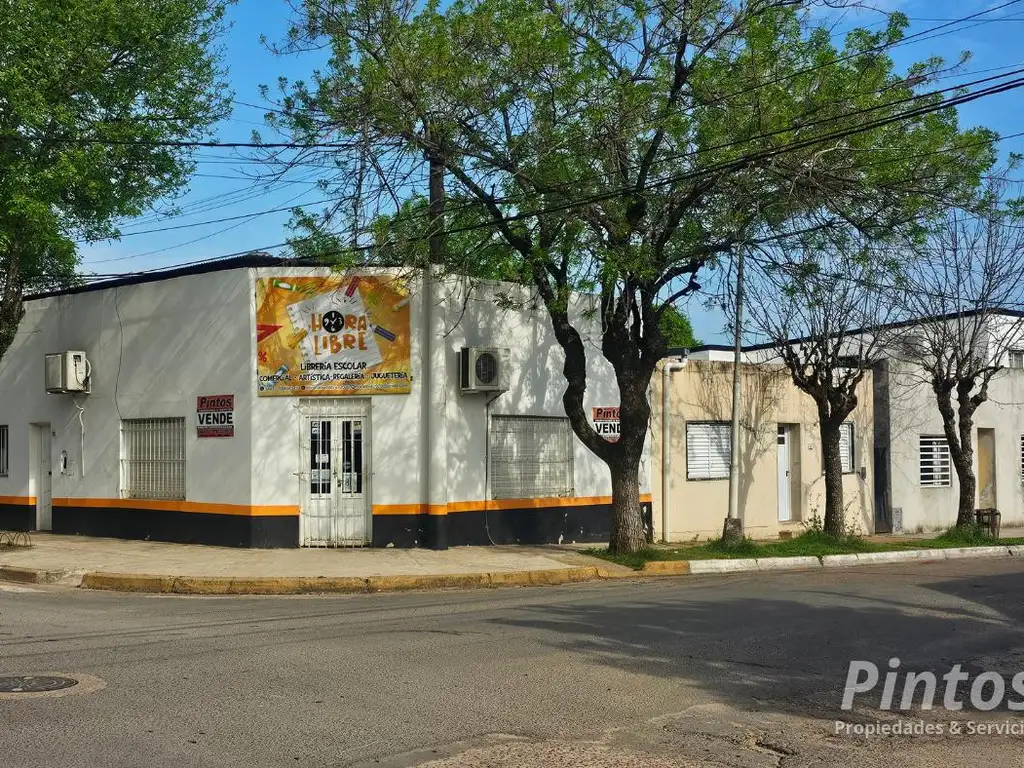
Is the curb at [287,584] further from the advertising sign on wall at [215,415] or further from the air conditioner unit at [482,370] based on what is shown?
the air conditioner unit at [482,370]

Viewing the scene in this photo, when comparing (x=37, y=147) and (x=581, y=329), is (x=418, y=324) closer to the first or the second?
(x=581, y=329)

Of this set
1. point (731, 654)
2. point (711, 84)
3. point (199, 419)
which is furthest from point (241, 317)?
point (731, 654)

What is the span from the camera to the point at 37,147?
54.4 feet

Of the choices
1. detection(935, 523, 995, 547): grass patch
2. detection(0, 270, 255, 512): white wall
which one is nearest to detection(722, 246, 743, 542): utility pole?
detection(935, 523, 995, 547): grass patch

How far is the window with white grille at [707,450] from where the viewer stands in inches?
797

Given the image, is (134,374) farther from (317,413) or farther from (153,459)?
(317,413)

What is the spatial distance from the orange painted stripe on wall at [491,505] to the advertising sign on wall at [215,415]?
2779mm

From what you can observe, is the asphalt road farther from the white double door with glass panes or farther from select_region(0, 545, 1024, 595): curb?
the white double door with glass panes

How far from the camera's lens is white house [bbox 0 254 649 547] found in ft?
53.7

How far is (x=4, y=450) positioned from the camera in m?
20.1

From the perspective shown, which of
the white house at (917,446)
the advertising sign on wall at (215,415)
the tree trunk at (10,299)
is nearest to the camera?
the advertising sign on wall at (215,415)

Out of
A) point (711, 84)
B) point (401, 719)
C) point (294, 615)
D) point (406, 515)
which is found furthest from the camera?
point (406, 515)

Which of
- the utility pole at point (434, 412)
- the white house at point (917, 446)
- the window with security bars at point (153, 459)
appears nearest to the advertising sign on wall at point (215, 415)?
the window with security bars at point (153, 459)

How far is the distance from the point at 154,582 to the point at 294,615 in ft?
11.3
